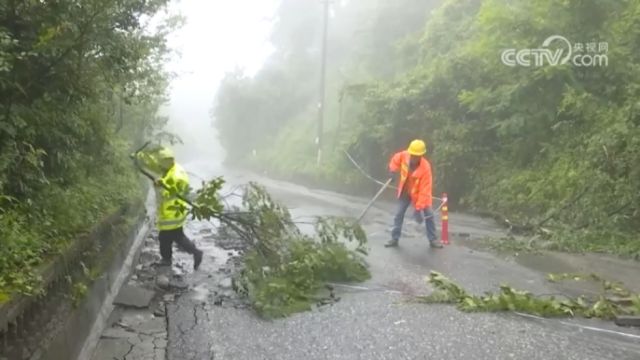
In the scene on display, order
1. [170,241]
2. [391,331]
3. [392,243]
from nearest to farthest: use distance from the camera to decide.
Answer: [391,331]
[170,241]
[392,243]

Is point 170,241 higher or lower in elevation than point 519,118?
lower

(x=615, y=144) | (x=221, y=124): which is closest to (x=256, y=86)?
(x=221, y=124)

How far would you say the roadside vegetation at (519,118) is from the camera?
10914 millimetres

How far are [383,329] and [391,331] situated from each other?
0.10 metres

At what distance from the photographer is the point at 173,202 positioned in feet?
25.6

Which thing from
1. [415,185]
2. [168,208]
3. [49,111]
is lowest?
[168,208]

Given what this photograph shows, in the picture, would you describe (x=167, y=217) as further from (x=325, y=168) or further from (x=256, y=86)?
(x=256, y=86)

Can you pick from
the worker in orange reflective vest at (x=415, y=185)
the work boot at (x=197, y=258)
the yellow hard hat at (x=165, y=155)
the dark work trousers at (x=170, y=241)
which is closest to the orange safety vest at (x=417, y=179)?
the worker in orange reflective vest at (x=415, y=185)

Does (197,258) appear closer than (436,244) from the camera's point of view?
Yes

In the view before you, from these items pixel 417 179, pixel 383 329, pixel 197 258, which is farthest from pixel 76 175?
pixel 417 179

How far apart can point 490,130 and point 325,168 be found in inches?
493

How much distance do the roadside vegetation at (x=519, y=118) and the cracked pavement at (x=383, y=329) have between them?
2.87 metres

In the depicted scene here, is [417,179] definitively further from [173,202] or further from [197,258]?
[173,202]

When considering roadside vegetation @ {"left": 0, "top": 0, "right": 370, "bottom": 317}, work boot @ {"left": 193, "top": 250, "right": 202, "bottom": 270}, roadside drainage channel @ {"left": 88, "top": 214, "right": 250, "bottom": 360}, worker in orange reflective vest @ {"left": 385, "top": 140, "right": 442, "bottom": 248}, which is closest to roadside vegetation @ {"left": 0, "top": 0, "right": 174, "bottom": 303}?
roadside vegetation @ {"left": 0, "top": 0, "right": 370, "bottom": 317}
